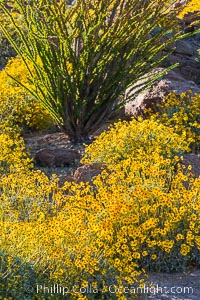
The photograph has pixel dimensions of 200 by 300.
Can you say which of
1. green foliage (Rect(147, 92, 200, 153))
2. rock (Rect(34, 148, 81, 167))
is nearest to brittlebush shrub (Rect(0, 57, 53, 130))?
rock (Rect(34, 148, 81, 167))

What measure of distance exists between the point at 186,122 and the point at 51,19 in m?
2.47

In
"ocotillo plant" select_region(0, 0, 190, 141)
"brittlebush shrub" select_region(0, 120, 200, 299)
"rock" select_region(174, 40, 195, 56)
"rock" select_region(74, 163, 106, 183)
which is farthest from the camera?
"rock" select_region(174, 40, 195, 56)

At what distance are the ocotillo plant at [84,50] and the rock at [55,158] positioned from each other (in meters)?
0.98

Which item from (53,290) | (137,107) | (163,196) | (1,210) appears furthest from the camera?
(137,107)

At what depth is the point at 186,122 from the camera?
28.4ft

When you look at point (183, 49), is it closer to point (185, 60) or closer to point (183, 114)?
point (185, 60)

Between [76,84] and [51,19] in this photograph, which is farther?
[76,84]

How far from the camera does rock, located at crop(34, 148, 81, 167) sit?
7.54m

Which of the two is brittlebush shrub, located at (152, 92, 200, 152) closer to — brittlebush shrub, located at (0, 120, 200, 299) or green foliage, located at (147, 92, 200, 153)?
green foliage, located at (147, 92, 200, 153)

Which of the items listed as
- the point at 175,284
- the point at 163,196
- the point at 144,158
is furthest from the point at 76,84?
the point at 175,284

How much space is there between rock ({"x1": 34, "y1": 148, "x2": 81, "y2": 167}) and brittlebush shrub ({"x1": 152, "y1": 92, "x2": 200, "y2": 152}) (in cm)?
155

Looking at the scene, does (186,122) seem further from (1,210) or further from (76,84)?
(1,210)

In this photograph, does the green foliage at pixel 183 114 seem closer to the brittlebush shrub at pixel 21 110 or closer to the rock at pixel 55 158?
the rock at pixel 55 158

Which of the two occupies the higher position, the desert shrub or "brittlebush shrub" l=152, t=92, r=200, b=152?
"brittlebush shrub" l=152, t=92, r=200, b=152
